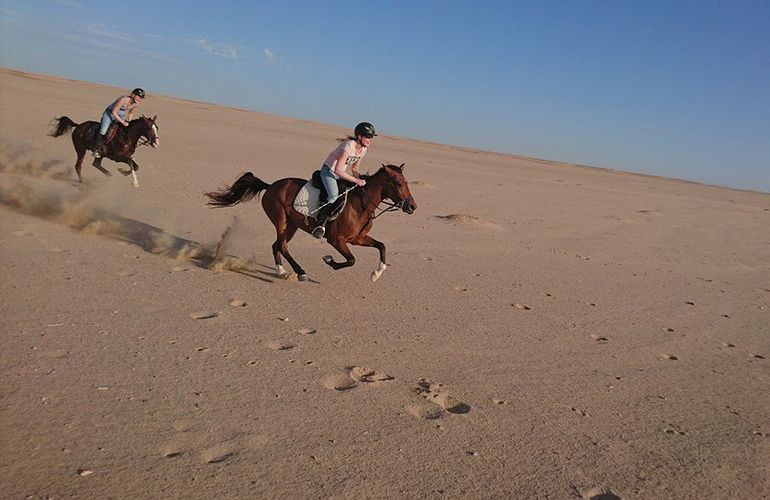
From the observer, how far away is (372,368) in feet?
17.3

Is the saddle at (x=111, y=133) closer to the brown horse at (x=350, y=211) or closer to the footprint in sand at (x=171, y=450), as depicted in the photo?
the brown horse at (x=350, y=211)

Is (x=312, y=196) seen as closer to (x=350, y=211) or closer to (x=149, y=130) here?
(x=350, y=211)

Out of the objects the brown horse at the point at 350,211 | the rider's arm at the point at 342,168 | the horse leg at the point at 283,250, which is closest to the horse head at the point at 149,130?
the brown horse at the point at 350,211

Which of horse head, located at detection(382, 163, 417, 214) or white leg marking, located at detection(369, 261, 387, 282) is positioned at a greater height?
horse head, located at detection(382, 163, 417, 214)

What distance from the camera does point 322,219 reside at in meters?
7.89

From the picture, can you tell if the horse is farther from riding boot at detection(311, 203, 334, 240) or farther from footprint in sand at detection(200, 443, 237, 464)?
footprint in sand at detection(200, 443, 237, 464)

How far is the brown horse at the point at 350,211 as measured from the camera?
763 cm

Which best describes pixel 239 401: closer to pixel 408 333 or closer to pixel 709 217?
pixel 408 333

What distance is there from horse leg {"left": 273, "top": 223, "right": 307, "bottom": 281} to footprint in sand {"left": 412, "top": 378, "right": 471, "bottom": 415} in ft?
11.1

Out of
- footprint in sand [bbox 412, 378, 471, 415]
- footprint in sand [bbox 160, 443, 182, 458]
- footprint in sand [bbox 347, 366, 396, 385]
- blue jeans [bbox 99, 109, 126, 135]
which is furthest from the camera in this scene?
blue jeans [bbox 99, 109, 126, 135]

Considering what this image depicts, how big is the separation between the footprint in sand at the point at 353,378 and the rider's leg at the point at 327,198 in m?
3.10

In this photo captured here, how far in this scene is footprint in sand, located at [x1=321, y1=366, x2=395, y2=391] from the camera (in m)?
4.83

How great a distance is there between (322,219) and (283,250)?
2.79ft

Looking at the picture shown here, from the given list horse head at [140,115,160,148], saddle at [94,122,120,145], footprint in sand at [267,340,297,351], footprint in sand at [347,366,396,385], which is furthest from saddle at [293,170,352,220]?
saddle at [94,122,120,145]
